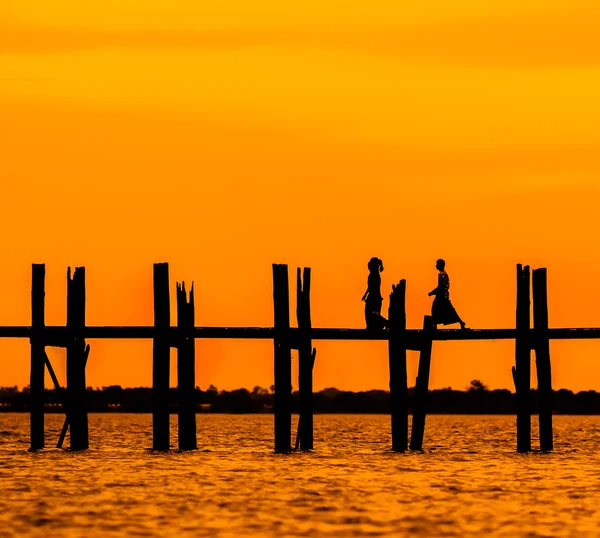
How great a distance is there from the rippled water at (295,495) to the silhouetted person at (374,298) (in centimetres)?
267

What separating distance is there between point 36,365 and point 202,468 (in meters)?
4.09

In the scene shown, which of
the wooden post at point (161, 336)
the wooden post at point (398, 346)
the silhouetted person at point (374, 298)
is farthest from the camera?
the wooden post at point (398, 346)

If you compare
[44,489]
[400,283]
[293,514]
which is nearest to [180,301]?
[400,283]

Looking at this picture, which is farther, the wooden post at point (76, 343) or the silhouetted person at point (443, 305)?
the wooden post at point (76, 343)

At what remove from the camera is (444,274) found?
2919cm

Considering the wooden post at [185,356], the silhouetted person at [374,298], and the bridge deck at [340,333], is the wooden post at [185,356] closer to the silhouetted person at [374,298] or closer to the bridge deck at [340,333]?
the bridge deck at [340,333]

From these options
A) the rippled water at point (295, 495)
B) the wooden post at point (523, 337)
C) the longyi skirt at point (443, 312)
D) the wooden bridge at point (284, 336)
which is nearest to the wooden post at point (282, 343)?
the wooden bridge at point (284, 336)

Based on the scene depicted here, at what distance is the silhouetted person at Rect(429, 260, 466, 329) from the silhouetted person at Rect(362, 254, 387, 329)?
0.99 meters

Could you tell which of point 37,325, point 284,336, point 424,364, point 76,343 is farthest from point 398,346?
point 37,325

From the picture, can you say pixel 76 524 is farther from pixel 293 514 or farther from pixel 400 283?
pixel 400 283

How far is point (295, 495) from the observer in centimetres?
2416

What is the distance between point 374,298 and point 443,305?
129 centimetres

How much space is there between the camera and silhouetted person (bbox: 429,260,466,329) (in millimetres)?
29203

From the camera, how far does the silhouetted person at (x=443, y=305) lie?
29.2 meters
